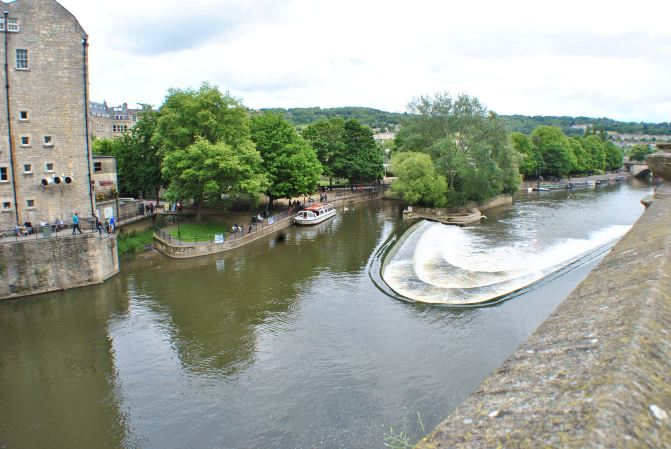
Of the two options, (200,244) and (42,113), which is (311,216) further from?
(42,113)

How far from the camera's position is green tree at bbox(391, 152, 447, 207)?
55.3 metres

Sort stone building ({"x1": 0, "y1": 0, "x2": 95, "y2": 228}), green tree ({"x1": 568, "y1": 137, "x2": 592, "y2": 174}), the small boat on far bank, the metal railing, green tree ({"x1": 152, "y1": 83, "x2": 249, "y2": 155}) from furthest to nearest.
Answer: green tree ({"x1": 568, "y1": 137, "x2": 592, "y2": 174}) < the small boat on far bank < green tree ({"x1": 152, "y1": 83, "x2": 249, "y2": 155}) < stone building ({"x1": 0, "y1": 0, "x2": 95, "y2": 228}) < the metal railing

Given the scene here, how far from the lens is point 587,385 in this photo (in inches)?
213

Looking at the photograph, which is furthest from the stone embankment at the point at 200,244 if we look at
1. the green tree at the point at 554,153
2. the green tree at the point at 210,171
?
the green tree at the point at 554,153

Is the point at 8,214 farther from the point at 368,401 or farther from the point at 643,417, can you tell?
the point at 643,417

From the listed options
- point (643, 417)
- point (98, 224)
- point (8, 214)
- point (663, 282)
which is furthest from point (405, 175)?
point (643, 417)

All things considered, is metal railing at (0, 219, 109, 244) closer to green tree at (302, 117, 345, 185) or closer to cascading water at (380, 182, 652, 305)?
cascading water at (380, 182, 652, 305)

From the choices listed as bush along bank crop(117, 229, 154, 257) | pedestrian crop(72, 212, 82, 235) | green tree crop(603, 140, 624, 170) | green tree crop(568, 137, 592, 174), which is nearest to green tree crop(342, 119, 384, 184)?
bush along bank crop(117, 229, 154, 257)

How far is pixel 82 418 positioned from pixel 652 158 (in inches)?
770

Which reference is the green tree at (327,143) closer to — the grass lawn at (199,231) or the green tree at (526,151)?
the grass lawn at (199,231)

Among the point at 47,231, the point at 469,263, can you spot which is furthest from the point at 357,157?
Answer: the point at 47,231

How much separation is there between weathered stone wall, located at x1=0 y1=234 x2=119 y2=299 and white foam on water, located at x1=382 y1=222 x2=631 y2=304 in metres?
16.5

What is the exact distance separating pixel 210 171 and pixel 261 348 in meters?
21.9

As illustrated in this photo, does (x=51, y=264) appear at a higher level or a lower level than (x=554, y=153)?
lower
